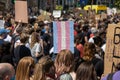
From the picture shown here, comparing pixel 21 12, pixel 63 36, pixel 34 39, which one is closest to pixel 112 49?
pixel 63 36

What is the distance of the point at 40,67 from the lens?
467 centimetres

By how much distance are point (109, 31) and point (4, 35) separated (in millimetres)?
3721

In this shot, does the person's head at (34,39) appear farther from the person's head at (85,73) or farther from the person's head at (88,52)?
the person's head at (85,73)

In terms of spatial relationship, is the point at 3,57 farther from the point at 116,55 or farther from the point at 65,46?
the point at 116,55

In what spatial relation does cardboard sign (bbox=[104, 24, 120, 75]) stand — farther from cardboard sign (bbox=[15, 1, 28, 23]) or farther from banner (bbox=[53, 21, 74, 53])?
cardboard sign (bbox=[15, 1, 28, 23])

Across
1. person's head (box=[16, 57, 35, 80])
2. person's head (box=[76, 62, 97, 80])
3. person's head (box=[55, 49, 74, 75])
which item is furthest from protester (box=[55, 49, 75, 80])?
person's head (box=[16, 57, 35, 80])

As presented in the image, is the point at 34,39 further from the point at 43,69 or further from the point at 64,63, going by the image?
the point at 43,69

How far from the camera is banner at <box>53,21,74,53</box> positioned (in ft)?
26.1

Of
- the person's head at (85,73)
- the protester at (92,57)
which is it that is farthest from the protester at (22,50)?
the person's head at (85,73)

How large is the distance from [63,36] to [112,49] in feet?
5.46

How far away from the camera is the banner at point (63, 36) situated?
7.95 m

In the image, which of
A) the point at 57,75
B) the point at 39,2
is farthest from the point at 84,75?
the point at 39,2

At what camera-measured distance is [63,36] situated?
318 inches

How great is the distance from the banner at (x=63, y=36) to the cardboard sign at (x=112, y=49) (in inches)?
52.6
